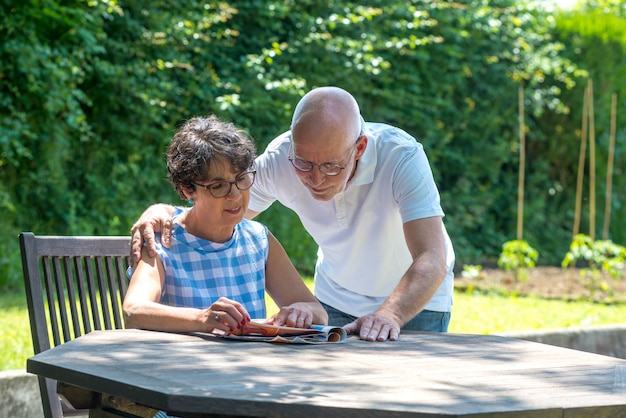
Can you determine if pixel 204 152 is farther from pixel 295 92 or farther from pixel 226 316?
pixel 295 92

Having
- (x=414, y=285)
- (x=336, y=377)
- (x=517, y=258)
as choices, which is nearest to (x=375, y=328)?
(x=414, y=285)

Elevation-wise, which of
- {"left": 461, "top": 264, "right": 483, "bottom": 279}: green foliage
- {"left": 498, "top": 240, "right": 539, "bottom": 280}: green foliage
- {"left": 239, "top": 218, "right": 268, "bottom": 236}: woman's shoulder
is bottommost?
{"left": 461, "top": 264, "right": 483, "bottom": 279}: green foliage

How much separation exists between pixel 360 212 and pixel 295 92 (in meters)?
5.21

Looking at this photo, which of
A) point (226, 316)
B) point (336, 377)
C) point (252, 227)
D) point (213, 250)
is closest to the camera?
point (336, 377)

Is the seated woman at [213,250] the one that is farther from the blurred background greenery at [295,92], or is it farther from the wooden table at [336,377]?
the blurred background greenery at [295,92]

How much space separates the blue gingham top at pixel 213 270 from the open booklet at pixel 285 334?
328 millimetres

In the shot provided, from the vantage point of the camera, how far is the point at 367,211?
3834mm

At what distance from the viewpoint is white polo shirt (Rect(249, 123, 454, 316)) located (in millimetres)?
3719

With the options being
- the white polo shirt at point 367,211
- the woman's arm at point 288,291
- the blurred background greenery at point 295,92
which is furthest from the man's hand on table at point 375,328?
the blurred background greenery at point 295,92

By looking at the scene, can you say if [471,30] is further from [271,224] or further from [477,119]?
[271,224]

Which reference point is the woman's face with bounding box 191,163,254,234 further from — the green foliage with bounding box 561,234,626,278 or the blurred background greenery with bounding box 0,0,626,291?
the green foliage with bounding box 561,234,626,278

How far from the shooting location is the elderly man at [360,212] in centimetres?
336

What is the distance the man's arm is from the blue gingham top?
0.43 m

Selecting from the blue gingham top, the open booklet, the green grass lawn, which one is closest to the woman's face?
the blue gingham top
